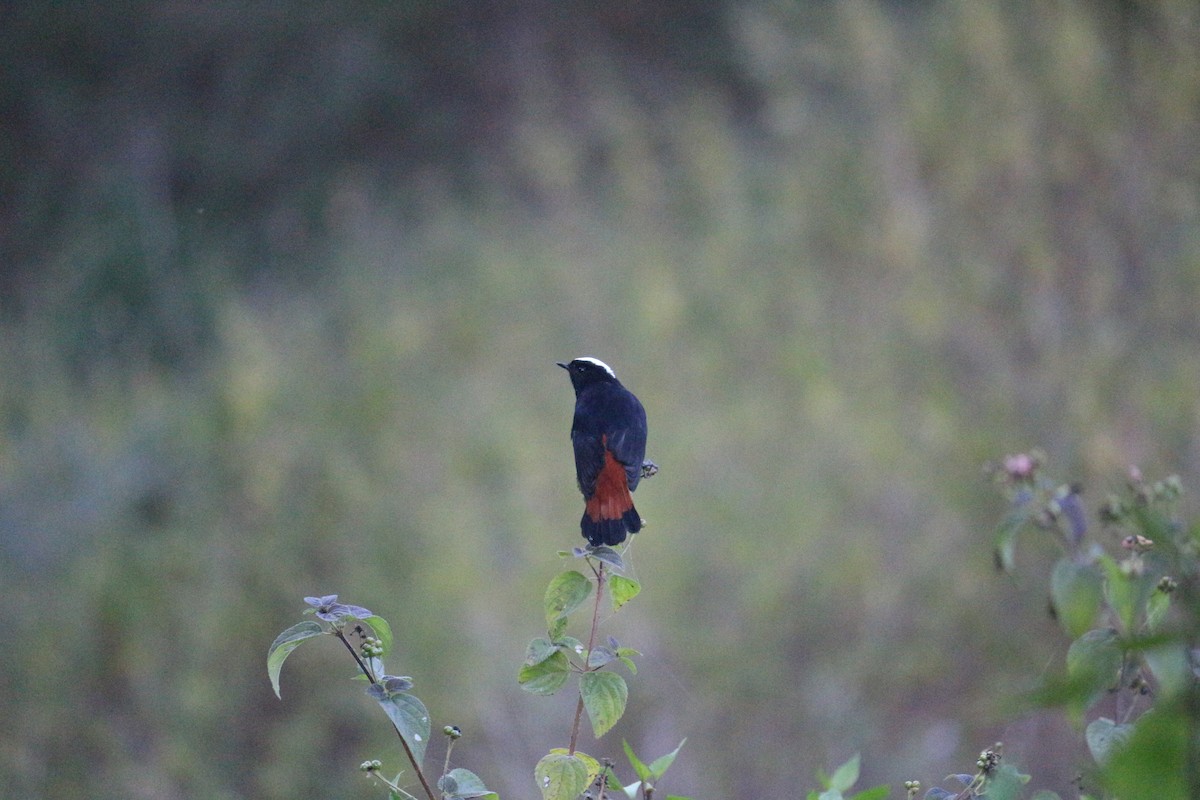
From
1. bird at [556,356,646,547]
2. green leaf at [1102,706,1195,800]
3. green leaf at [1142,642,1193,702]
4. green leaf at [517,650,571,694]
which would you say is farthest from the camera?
bird at [556,356,646,547]

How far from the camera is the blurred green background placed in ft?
12.2

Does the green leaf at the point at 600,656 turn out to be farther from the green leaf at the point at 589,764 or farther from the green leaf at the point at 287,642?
the green leaf at the point at 287,642

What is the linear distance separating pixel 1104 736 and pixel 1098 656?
157 millimetres

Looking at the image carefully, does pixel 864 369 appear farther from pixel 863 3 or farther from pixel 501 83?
pixel 501 83

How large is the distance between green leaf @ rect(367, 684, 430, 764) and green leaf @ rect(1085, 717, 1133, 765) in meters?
0.59

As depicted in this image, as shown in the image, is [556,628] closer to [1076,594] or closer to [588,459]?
[1076,594]

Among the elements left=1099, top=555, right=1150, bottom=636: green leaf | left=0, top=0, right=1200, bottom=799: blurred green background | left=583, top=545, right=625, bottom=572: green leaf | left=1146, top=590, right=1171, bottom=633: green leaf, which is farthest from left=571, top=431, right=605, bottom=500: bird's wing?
left=0, top=0, right=1200, bottom=799: blurred green background

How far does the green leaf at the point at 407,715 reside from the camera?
3.33ft

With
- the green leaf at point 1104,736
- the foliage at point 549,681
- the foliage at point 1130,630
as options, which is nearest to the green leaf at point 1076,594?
the foliage at point 1130,630

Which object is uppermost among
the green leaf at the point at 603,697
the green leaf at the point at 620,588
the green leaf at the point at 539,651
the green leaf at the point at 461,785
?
the green leaf at the point at 620,588

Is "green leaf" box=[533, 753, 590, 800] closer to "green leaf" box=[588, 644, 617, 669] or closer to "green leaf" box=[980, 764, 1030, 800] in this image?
"green leaf" box=[588, 644, 617, 669]

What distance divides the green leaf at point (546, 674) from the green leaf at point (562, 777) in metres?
0.07

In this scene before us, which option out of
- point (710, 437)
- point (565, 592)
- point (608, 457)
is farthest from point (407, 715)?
point (710, 437)

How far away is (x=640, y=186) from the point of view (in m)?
5.23
